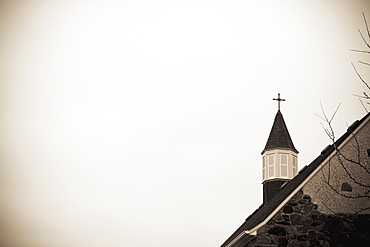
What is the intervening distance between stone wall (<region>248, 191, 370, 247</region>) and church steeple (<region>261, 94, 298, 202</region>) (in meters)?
10.9

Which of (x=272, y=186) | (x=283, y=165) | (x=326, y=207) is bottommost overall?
(x=326, y=207)

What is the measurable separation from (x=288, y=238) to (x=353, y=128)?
3174 mm

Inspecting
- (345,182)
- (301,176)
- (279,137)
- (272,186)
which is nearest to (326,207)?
(345,182)

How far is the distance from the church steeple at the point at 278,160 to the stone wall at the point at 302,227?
10893mm

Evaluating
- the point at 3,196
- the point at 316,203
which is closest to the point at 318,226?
the point at 316,203

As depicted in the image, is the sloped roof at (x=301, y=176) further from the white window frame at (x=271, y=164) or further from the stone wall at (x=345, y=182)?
the white window frame at (x=271, y=164)

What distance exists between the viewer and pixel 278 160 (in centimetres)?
2789

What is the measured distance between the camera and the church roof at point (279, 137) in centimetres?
2841

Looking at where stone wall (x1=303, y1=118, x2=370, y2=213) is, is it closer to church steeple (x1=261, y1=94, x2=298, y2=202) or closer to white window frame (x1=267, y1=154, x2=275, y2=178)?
church steeple (x1=261, y1=94, x2=298, y2=202)

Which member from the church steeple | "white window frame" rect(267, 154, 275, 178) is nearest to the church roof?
the church steeple

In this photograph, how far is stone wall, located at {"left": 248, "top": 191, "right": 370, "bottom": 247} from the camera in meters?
15.9

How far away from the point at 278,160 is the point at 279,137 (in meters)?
1.18

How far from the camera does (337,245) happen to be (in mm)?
15766

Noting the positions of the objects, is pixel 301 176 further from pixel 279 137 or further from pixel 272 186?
pixel 279 137
